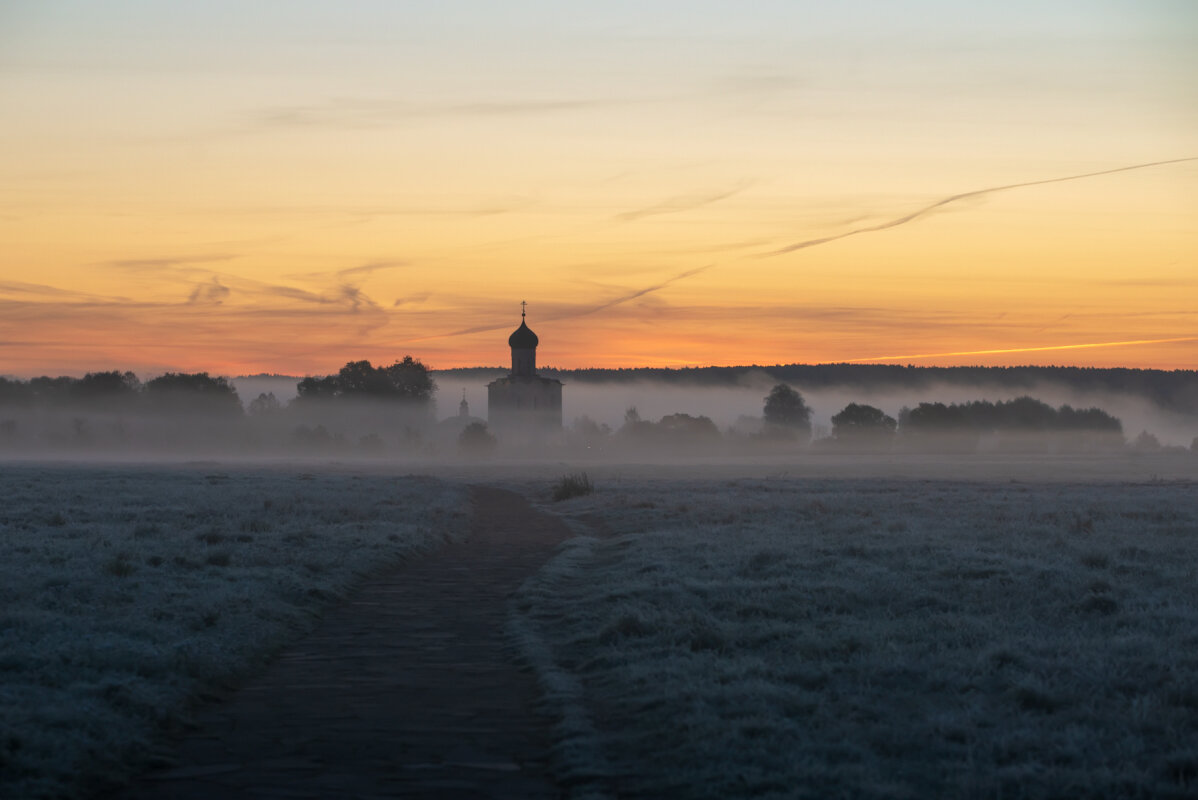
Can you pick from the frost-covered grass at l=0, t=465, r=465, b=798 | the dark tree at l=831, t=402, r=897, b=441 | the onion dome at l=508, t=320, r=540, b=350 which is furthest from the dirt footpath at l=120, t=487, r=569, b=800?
the dark tree at l=831, t=402, r=897, b=441

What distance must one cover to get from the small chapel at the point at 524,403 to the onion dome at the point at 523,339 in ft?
7.42

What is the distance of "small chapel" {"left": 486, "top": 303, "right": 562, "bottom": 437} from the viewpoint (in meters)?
139

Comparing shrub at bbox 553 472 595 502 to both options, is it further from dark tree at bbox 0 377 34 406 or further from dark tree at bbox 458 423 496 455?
dark tree at bbox 0 377 34 406

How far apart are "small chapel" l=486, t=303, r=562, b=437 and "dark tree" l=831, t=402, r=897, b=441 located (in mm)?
42333

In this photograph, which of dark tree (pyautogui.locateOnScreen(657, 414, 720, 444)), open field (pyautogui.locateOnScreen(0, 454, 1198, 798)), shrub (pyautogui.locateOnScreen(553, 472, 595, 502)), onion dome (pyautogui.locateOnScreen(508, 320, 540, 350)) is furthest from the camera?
dark tree (pyautogui.locateOnScreen(657, 414, 720, 444))

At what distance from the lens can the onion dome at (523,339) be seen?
440 feet

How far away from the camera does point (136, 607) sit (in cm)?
1456

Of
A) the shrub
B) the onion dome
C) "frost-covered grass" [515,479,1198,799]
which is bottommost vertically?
the shrub

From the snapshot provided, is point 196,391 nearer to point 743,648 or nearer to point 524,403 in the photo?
point 524,403

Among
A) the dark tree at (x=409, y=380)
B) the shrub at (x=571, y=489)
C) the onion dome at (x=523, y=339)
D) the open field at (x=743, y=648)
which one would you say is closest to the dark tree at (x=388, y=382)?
the dark tree at (x=409, y=380)

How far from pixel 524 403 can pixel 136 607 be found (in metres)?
125

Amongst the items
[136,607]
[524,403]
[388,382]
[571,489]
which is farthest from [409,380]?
[136,607]

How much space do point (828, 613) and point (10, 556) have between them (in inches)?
545

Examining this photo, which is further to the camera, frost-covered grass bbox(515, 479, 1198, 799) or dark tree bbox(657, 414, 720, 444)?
dark tree bbox(657, 414, 720, 444)
